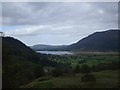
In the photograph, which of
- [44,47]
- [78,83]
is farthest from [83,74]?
[44,47]

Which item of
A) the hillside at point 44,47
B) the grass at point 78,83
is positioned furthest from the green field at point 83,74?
the hillside at point 44,47

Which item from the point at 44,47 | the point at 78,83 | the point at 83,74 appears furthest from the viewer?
the point at 44,47

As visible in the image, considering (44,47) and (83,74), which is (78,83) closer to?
(83,74)

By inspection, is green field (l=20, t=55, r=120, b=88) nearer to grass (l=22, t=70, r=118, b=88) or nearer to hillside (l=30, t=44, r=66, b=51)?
grass (l=22, t=70, r=118, b=88)

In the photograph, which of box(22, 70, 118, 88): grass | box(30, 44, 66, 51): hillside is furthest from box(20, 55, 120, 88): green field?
box(30, 44, 66, 51): hillside

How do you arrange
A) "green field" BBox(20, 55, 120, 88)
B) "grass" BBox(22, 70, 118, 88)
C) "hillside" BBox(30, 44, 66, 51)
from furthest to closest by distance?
1. "hillside" BBox(30, 44, 66, 51)
2. "green field" BBox(20, 55, 120, 88)
3. "grass" BBox(22, 70, 118, 88)

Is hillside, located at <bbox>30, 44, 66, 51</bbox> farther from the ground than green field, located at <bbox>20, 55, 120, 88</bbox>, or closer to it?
farther from the ground

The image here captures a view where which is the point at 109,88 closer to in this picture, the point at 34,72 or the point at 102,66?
the point at 102,66

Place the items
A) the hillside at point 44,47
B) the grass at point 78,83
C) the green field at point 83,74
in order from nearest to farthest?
the grass at point 78,83, the green field at point 83,74, the hillside at point 44,47

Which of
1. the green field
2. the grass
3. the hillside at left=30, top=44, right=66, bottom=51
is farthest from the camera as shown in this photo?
the hillside at left=30, top=44, right=66, bottom=51

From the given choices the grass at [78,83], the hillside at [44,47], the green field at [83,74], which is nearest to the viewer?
the grass at [78,83]

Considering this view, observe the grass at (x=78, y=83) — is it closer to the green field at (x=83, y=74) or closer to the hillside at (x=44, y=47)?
the green field at (x=83, y=74)

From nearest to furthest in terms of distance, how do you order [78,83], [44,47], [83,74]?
[78,83] → [83,74] → [44,47]

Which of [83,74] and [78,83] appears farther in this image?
[83,74]
